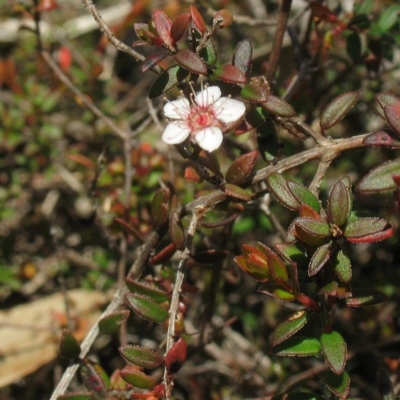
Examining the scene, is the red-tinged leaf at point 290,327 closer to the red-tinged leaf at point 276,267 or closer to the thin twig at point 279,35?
the red-tinged leaf at point 276,267

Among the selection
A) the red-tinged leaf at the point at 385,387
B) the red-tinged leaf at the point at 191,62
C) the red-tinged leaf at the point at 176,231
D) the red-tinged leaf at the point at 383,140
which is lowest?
the red-tinged leaf at the point at 385,387

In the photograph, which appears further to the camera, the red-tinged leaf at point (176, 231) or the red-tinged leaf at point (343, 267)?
the red-tinged leaf at point (176, 231)

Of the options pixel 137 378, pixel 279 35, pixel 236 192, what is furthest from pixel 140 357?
pixel 279 35

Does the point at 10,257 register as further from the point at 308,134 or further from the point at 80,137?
the point at 308,134

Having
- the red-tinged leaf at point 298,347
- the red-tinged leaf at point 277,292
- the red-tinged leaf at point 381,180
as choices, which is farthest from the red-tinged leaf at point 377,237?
the red-tinged leaf at point 298,347

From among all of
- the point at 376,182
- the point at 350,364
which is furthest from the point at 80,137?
the point at 376,182

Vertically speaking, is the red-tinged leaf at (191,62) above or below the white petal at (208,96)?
above
